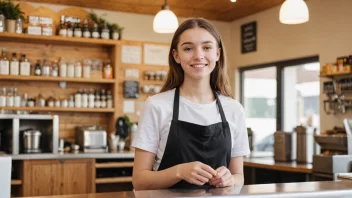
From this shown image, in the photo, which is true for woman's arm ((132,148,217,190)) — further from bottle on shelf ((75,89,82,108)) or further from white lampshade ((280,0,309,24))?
bottle on shelf ((75,89,82,108))

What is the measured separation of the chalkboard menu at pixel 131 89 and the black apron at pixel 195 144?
205 inches

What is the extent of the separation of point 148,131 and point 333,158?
2.92 m

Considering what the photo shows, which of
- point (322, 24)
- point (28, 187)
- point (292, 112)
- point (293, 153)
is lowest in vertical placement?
point (28, 187)

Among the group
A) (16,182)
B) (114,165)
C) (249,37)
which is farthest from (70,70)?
(249,37)

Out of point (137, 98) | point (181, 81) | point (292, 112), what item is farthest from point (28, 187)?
point (181, 81)

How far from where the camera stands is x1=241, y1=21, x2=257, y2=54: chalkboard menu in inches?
282

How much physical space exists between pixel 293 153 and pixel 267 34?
6.62ft

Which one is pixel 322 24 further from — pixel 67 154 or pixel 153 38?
pixel 67 154

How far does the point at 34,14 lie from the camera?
6.55 meters

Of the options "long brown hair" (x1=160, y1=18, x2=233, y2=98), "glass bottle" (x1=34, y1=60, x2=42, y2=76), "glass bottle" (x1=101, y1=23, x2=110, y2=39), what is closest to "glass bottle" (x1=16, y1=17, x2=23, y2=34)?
"glass bottle" (x1=34, y1=60, x2=42, y2=76)

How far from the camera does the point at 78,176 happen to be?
5688 millimetres

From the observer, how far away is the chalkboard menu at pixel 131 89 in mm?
7039

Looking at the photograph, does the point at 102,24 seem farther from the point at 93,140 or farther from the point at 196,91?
the point at 196,91

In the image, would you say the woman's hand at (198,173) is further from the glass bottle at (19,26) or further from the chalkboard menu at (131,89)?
the chalkboard menu at (131,89)
